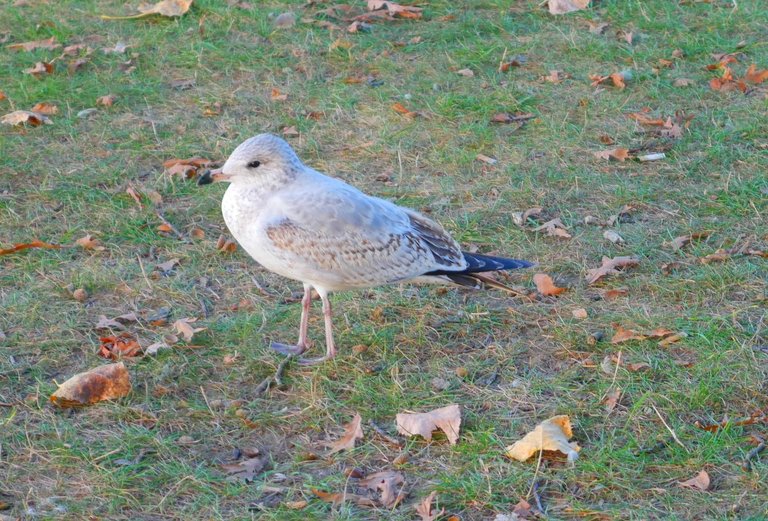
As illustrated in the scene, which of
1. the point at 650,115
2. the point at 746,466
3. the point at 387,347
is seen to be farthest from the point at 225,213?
the point at 650,115

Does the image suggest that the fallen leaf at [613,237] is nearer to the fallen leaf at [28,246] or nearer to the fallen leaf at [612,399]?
the fallen leaf at [612,399]

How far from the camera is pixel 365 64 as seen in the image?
764cm

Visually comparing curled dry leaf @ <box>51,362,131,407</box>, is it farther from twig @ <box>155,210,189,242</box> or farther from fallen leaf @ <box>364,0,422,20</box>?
fallen leaf @ <box>364,0,422,20</box>

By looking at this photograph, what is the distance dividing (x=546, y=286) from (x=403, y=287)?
2.38ft

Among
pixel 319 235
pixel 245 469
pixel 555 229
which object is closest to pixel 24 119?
pixel 319 235

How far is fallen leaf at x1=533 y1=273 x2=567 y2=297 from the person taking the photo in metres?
5.07

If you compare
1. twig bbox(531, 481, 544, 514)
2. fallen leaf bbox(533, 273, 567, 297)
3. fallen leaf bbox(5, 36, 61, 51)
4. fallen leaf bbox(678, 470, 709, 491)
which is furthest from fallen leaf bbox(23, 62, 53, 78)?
fallen leaf bbox(678, 470, 709, 491)

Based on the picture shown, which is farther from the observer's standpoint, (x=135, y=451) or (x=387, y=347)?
(x=387, y=347)

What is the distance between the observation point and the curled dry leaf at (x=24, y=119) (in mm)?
6855

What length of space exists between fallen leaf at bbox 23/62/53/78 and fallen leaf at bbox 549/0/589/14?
3911 millimetres

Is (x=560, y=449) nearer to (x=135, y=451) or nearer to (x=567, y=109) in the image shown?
(x=135, y=451)

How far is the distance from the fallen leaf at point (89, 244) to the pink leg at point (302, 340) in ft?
4.64

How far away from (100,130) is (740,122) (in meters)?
4.17

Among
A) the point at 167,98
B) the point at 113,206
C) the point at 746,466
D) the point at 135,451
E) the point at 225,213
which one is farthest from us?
the point at 167,98
